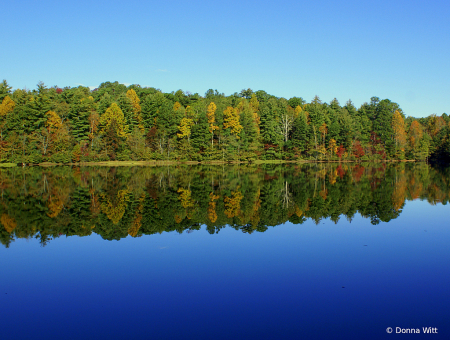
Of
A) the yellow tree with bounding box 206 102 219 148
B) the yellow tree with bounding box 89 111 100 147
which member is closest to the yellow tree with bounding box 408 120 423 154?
the yellow tree with bounding box 206 102 219 148

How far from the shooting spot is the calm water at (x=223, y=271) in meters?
5.62

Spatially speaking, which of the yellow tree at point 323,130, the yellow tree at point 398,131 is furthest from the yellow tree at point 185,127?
the yellow tree at point 398,131

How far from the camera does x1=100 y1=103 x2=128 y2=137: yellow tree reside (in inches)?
2231

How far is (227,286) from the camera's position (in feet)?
22.9

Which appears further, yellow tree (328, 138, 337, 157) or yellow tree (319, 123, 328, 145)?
yellow tree (319, 123, 328, 145)

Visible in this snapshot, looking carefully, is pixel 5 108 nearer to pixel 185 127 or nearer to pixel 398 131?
pixel 185 127

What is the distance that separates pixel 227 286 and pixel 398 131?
7883 centimetres

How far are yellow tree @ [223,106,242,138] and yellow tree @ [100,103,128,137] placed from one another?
15957 millimetres

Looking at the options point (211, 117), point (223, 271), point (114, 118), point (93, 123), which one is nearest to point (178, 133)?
point (211, 117)

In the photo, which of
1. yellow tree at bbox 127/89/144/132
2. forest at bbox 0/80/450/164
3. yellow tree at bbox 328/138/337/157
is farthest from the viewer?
yellow tree at bbox 328/138/337/157

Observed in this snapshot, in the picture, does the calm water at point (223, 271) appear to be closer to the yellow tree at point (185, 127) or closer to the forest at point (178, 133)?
the forest at point (178, 133)

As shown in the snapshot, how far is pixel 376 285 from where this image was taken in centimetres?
704

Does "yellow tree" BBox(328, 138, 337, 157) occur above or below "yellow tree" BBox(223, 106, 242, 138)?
below

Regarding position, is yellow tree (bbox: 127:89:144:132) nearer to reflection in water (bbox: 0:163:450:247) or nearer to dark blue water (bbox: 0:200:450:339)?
reflection in water (bbox: 0:163:450:247)
